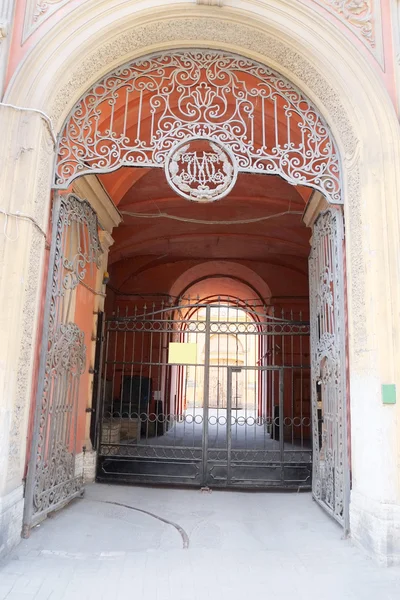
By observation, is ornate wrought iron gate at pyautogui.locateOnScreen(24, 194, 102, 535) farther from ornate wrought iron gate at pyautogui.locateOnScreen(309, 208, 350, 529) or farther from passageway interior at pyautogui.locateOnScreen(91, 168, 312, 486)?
ornate wrought iron gate at pyautogui.locateOnScreen(309, 208, 350, 529)

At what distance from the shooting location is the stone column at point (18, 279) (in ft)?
11.1

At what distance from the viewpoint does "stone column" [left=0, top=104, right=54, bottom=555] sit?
3.38 metres

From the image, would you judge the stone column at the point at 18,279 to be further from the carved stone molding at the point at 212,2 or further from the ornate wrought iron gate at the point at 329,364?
the ornate wrought iron gate at the point at 329,364

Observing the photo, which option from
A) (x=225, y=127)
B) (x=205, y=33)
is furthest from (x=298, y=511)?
(x=205, y=33)

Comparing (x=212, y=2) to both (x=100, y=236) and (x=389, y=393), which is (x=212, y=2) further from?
(x=389, y=393)

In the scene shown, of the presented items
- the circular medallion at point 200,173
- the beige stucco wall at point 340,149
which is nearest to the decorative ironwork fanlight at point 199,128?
the circular medallion at point 200,173

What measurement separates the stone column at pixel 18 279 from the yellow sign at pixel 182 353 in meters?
3.17

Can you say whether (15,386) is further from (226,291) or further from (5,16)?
(226,291)

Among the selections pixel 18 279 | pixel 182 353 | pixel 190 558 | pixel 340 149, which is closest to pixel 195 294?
pixel 182 353

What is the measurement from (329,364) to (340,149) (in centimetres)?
220

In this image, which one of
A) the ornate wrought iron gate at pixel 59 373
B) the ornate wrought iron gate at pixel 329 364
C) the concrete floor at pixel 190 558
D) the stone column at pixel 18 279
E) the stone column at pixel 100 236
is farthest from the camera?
the stone column at pixel 100 236

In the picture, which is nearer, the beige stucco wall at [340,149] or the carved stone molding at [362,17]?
the beige stucco wall at [340,149]

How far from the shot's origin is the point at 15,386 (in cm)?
349

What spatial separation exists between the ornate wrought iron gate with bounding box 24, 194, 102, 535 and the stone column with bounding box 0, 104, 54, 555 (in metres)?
0.18
